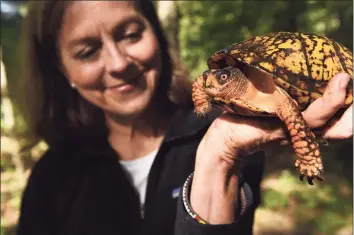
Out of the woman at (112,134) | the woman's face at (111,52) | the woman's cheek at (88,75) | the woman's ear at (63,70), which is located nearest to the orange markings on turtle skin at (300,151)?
the woman at (112,134)

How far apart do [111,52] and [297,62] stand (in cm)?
64

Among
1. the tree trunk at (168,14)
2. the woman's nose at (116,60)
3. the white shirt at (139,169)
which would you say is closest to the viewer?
the woman's nose at (116,60)

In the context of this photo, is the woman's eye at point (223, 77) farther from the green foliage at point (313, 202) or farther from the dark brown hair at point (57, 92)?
the green foliage at point (313, 202)

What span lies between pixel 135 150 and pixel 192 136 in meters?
0.27

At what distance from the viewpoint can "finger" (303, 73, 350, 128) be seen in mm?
745

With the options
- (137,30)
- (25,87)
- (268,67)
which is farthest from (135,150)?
(268,67)

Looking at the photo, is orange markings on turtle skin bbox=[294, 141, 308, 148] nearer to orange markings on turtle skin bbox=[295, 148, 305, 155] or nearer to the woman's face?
orange markings on turtle skin bbox=[295, 148, 305, 155]

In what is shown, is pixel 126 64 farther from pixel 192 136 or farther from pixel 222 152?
pixel 222 152

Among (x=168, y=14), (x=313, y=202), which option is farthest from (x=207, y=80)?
(x=313, y=202)

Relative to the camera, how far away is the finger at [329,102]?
0.75 metres

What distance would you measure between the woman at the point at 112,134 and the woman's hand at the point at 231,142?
0.13ft

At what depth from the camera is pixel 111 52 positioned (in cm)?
116

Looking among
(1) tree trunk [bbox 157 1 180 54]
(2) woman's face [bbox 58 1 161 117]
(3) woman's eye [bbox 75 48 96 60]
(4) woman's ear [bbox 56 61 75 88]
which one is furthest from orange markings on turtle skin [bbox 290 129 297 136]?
(1) tree trunk [bbox 157 1 180 54]

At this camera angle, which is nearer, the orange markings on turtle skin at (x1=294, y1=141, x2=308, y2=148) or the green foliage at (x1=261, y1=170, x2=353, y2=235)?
the orange markings on turtle skin at (x1=294, y1=141, x2=308, y2=148)
